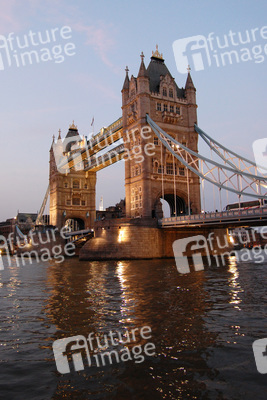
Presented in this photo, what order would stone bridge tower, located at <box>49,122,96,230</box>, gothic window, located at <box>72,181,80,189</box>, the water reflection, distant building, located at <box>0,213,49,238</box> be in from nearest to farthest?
the water reflection < stone bridge tower, located at <box>49,122,96,230</box> < gothic window, located at <box>72,181,80,189</box> < distant building, located at <box>0,213,49,238</box>

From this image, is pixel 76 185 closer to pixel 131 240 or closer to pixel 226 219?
pixel 131 240

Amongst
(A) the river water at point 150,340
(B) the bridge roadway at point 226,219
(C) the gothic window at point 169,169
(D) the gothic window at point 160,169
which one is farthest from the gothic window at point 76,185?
(A) the river water at point 150,340

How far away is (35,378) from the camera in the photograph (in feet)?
21.9

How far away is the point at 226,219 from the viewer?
34.1m

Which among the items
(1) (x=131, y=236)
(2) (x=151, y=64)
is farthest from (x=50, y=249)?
(2) (x=151, y=64)

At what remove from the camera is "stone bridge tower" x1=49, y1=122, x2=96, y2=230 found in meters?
72.5

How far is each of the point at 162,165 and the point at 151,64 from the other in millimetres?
18662

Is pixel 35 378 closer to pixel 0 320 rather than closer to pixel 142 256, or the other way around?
pixel 0 320

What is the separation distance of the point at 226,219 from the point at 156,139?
19561mm

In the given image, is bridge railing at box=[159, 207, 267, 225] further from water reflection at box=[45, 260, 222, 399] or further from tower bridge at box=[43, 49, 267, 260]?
water reflection at box=[45, 260, 222, 399]

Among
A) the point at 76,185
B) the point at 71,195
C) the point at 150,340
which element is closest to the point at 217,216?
the point at 150,340

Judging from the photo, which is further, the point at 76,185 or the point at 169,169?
the point at 76,185

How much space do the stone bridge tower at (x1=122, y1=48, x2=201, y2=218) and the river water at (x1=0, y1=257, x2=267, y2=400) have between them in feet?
98.8

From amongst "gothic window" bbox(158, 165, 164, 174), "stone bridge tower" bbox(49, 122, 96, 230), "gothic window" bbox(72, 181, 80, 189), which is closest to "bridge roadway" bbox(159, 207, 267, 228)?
"gothic window" bbox(158, 165, 164, 174)
